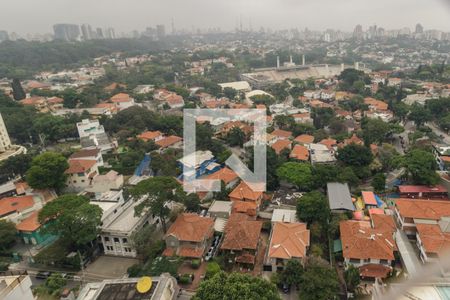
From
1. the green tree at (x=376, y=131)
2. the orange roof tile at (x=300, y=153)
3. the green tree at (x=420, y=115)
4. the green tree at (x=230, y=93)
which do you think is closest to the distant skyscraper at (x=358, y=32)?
the green tree at (x=230, y=93)

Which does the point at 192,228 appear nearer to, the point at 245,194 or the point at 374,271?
the point at 245,194

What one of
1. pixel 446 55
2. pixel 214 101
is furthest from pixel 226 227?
pixel 446 55

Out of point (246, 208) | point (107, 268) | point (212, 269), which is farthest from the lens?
point (246, 208)

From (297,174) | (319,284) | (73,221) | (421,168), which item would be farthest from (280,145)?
(73,221)

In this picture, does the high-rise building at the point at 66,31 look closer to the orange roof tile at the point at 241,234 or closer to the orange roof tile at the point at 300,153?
the orange roof tile at the point at 300,153

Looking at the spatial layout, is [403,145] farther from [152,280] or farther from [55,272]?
[55,272]

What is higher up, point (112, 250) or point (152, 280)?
point (152, 280)
